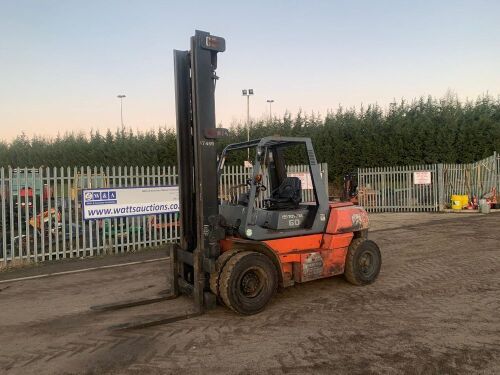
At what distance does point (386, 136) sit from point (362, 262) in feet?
84.1

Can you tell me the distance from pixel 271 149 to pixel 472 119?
27636mm

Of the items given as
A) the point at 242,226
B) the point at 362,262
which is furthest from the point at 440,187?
the point at 242,226

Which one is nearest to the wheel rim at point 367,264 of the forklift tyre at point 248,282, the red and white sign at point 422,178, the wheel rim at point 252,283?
the forklift tyre at point 248,282

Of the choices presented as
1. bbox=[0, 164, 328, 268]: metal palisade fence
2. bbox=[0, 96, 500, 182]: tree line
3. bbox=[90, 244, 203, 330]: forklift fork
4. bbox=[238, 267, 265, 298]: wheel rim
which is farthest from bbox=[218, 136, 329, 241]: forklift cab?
bbox=[0, 96, 500, 182]: tree line

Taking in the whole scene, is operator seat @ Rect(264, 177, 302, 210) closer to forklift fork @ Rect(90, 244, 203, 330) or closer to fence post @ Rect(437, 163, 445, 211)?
forklift fork @ Rect(90, 244, 203, 330)

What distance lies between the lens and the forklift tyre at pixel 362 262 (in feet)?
24.2

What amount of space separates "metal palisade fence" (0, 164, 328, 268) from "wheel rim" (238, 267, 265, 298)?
5.56 meters

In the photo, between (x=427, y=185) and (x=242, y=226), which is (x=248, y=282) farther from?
(x=427, y=185)

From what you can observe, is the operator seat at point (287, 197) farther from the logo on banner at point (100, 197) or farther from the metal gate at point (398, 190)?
the metal gate at point (398, 190)

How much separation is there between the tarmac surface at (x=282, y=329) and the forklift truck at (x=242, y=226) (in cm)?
33

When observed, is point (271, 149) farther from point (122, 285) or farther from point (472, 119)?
point (472, 119)

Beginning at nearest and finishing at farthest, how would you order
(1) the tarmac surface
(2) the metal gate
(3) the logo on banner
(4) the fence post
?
(1) the tarmac surface, (3) the logo on banner, (4) the fence post, (2) the metal gate

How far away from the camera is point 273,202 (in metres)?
7.06

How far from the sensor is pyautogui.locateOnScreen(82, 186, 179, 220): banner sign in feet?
37.1
